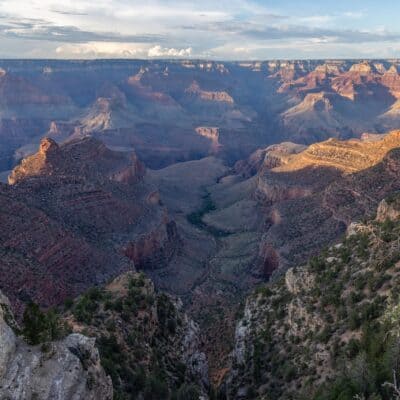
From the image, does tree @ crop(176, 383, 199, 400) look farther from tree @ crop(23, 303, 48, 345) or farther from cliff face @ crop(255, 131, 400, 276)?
cliff face @ crop(255, 131, 400, 276)

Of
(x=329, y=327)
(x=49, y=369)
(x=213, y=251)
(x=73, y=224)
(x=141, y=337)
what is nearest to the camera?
(x=49, y=369)

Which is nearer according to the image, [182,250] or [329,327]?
[329,327]

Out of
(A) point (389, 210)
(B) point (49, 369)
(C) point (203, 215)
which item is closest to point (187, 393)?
A: (B) point (49, 369)

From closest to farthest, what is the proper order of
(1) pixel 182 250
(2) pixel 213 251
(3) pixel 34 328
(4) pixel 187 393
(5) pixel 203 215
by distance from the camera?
1. (3) pixel 34 328
2. (4) pixel 187 393
3. (1) pixel 182 250
4. (2) pixel 213 251
5. (5) pixel 203 215

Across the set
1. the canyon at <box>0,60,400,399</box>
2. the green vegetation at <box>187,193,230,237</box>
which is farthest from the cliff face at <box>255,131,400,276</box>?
the green vegetation at <box>187,193,230,237</box>

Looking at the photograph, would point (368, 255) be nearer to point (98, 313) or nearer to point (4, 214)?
point (98, 313)

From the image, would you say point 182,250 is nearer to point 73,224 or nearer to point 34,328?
point 73,224

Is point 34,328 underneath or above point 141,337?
above
